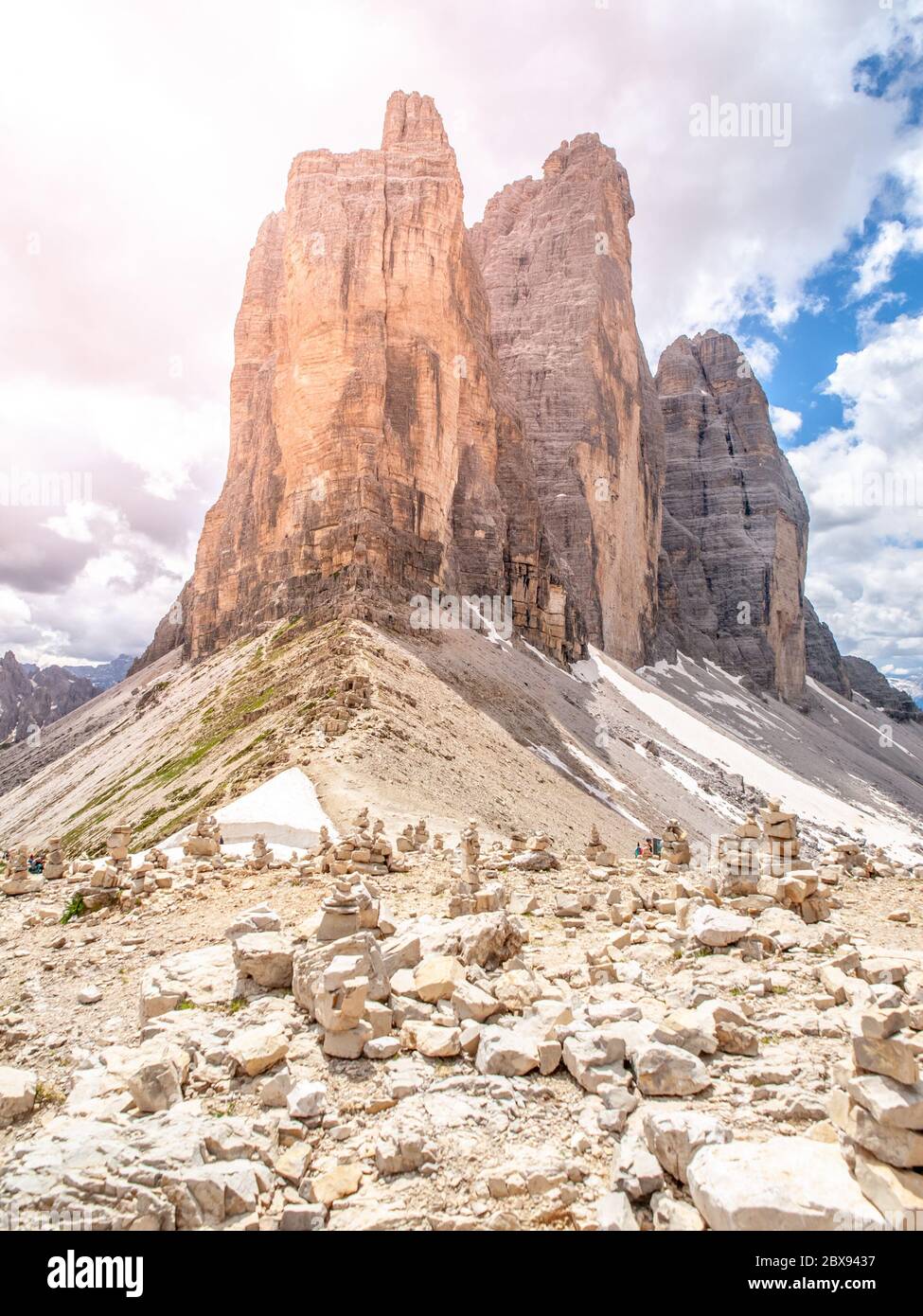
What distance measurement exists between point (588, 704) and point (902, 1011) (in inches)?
1983

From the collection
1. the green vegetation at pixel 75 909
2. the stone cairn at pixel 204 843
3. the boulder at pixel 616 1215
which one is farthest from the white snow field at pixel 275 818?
the boulder at pixel 616 1215

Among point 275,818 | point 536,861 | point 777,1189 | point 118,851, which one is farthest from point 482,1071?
point 275,818

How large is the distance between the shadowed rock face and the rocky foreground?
165 m

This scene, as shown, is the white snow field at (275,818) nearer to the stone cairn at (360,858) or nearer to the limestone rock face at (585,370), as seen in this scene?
the stone cairn at (360,858)

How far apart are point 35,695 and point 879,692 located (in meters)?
Answer: 175

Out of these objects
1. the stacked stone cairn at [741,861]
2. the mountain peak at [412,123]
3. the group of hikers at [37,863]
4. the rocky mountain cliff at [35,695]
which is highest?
the mountain peak at [412,123]

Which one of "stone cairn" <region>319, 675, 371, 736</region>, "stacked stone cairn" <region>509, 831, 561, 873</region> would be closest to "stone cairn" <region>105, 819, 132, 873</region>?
"stacked stone cairn" <region>509, 831, 561, 873</region>

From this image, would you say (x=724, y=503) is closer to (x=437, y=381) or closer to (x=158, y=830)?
(x=437, y=381)

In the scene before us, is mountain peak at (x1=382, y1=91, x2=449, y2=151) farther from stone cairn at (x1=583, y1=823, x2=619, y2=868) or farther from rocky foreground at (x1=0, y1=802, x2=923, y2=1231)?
rocky foreground at (x1=0, y1=802, x2=923, y2=1231)

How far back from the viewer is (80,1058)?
18.8 ft

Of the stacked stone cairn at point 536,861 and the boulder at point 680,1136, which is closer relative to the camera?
the boulder at point 680,1136

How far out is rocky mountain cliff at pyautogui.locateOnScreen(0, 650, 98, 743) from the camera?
11962 cm

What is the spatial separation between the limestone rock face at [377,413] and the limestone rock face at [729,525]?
191 feet

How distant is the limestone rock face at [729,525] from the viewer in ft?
374
